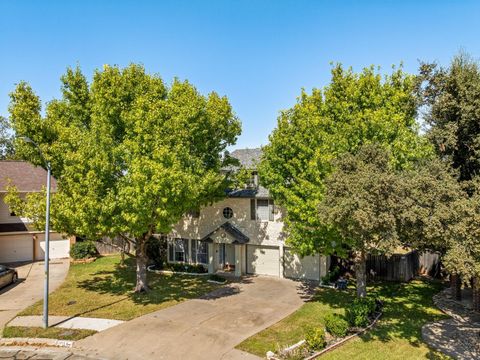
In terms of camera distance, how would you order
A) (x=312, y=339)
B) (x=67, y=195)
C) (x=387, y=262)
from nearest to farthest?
(x=312, y=339), (x=67, y=195), (x=387, y=262)

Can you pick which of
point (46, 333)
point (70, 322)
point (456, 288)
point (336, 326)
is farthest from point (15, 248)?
point (456, 288)

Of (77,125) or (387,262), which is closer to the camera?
(77,125)

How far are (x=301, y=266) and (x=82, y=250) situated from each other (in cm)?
1943

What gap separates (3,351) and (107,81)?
14350 millimetres

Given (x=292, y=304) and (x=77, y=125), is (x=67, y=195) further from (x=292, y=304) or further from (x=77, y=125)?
(x=292, y=304)

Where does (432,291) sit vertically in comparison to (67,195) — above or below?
below

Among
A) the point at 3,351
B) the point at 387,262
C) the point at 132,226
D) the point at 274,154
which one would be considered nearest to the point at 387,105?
the point at 274,154

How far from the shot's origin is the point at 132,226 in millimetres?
18875

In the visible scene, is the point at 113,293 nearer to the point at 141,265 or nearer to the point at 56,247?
the point at 141,265

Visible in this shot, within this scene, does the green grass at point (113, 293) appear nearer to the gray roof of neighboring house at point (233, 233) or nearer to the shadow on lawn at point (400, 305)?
the gray roof of neighboring house at point (233, 233)

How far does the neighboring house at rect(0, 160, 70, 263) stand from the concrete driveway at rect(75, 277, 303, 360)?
1884cm

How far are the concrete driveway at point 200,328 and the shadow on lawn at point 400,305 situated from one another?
8.20 ft

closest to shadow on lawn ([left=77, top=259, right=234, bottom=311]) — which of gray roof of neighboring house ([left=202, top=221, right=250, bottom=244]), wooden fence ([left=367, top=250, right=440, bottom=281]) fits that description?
gray roof of neighboring house ([left=202, top=221, right=250, bottom=244])

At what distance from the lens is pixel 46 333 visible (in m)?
16.4
